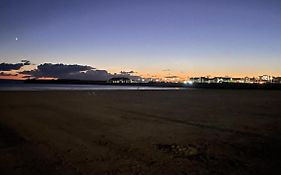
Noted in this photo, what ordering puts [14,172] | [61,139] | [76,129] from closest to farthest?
[14,172] → [61,139] → [76,129]

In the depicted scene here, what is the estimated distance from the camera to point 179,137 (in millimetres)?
9859

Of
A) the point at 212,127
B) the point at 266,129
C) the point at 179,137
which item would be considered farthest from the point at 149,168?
the point at 266,129

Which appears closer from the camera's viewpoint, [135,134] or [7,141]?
[7,141]

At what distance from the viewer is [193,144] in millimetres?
8789

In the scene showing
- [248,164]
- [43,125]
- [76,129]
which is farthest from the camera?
[43,125]

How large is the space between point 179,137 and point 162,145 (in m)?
1.36

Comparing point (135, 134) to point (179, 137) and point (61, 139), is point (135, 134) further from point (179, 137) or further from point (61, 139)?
point (61, 139)

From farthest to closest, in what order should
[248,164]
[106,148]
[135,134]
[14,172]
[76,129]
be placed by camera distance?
[76,129]
[135,134]
[106,148]
[248,164]
[14,172]

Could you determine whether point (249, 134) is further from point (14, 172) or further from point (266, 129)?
point (14, 172)

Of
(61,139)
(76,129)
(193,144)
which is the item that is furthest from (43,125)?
(193,144)

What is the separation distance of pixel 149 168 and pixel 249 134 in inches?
215

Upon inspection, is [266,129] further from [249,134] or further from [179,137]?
[179,137]

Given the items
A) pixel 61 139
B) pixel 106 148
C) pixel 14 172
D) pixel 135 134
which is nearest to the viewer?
pixel 14 172

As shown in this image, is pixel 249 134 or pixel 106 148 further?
pixel 249 134
